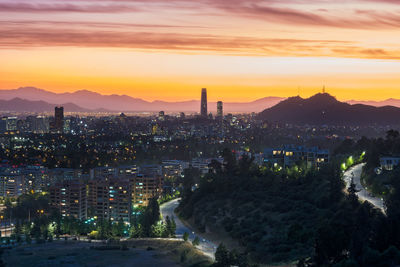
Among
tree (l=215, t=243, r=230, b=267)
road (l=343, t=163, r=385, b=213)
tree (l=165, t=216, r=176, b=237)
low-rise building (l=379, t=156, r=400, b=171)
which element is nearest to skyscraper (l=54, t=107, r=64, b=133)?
road (l=343, t=163, r=385, b=213)

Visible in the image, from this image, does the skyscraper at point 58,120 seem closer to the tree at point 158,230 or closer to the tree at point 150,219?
the tree at point 150,219

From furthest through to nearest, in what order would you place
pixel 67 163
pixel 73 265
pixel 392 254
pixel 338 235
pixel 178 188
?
pixel 67 163 < pixel 178 188 < pixel 73 265 < pixel 338 235 < pixel 392 254

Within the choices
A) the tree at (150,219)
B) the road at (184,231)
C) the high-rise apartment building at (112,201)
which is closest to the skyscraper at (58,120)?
the road at (184,231)

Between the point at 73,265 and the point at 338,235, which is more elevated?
the point at 338,235

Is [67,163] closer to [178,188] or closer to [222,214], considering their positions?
[178,188]

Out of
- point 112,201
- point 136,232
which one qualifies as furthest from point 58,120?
point 136,232

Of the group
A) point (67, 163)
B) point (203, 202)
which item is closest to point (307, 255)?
point (203, 202)

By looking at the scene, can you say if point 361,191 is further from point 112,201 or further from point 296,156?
point 296,156
